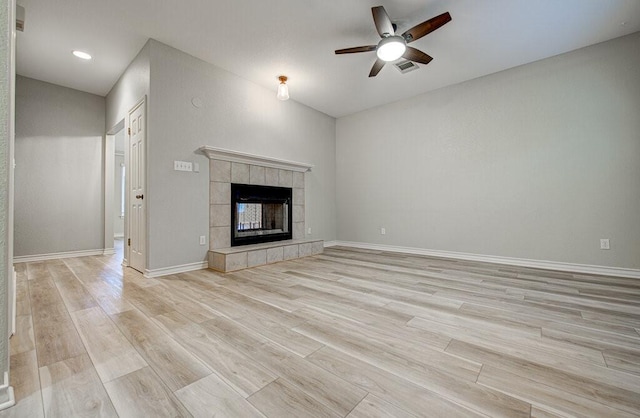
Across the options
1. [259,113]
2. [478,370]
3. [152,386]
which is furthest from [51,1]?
[478,370]

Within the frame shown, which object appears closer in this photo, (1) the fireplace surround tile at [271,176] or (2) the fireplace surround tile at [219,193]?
(2) the fireplace surround tile at [219,193]

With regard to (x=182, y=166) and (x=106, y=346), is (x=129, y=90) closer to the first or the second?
(x=182, y=166)

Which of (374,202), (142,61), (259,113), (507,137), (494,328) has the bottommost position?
(494,328)

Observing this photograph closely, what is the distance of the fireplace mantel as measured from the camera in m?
3.38

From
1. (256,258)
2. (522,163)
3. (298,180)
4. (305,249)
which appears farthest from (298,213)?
(522,163)

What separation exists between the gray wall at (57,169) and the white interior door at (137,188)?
1421 mm

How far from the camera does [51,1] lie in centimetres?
241

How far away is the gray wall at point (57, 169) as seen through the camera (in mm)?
3754

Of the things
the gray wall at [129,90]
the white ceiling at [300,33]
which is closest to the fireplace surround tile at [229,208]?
the gray wall at [129,90]

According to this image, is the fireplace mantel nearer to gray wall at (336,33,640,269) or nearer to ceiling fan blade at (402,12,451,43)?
gray wall at (336,33,640,269)

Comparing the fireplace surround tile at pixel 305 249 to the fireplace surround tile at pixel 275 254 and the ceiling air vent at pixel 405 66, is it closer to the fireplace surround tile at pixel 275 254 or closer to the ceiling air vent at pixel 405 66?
the fireplace surround tile at pixel 275 254

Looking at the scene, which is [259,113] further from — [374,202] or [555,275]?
[555,275]

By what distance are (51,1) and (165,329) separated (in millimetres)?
3152

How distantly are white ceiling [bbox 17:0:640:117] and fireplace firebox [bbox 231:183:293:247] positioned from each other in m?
1.70
